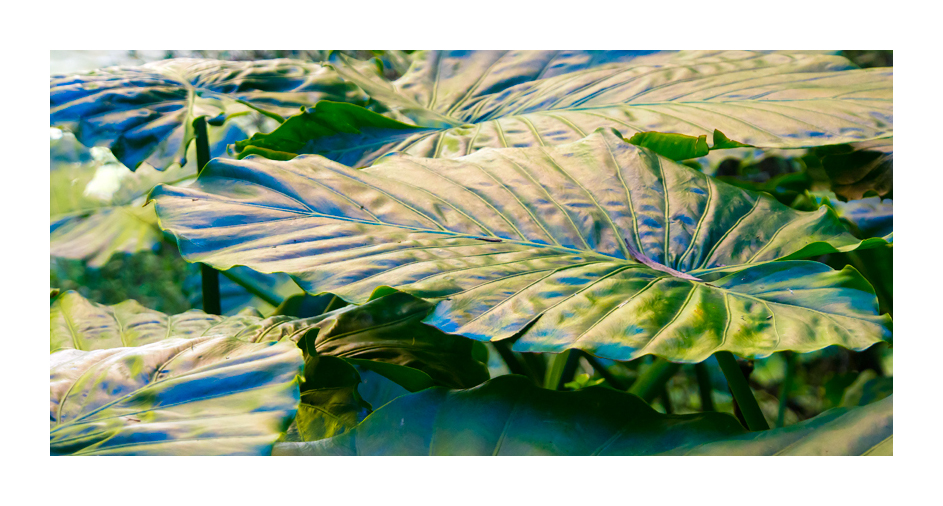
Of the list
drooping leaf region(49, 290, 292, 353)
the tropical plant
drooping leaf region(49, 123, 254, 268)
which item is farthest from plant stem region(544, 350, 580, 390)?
drooping leaf region(49, 123, 254, 268)

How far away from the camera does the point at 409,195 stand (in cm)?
67

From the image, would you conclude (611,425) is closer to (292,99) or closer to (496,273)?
(496,273)

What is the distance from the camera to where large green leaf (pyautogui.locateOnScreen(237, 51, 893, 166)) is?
793 mm

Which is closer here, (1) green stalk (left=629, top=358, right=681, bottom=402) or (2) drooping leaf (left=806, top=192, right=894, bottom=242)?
(1) green stalk (left=629, top=358, right=681, bottom=402)

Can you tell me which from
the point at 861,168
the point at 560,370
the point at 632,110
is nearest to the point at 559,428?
the point at 560,370

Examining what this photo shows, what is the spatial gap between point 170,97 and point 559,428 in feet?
3.11

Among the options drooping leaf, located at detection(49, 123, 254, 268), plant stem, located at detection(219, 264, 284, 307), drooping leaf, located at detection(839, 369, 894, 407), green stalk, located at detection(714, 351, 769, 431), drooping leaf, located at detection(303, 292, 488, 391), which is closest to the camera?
green stalk, located at detection(714, 351, 769, 431)

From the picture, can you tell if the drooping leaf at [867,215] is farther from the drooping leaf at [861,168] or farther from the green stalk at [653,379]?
the green stalk at [653,379]

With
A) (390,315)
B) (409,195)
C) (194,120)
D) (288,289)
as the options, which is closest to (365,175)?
(409,195)

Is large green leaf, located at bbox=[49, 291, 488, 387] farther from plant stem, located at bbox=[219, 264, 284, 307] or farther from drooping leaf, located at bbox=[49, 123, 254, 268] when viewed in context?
drooping leaf, located at bbox=[49, 123, 254, 268]

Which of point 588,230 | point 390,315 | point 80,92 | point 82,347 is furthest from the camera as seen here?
point 80,92

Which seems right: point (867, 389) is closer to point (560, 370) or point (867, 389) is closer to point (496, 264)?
point (560, 370)

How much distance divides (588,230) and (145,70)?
0.98 metres
